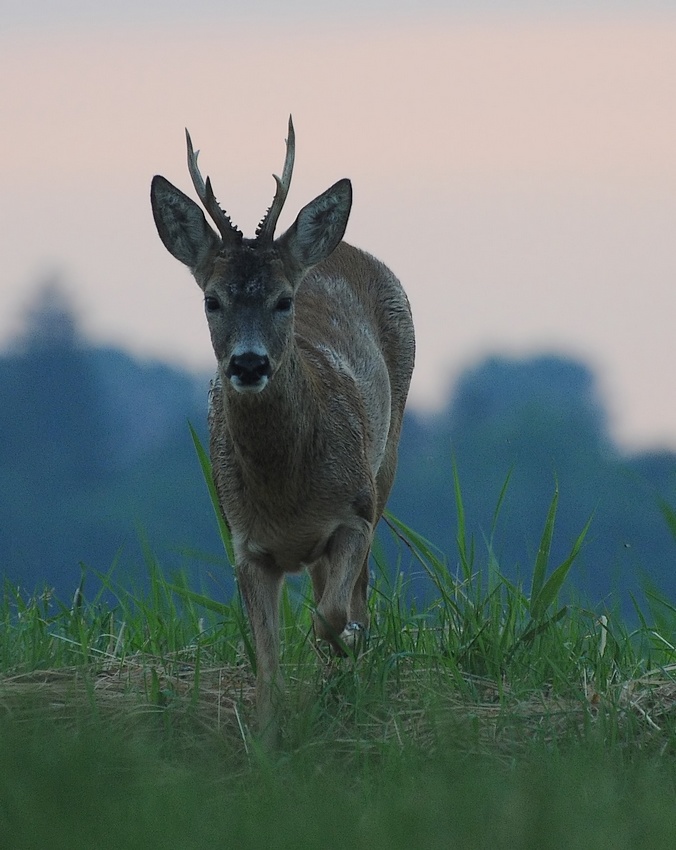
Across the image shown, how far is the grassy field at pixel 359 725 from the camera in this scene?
3.56 metres

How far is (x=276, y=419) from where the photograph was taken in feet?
20.6

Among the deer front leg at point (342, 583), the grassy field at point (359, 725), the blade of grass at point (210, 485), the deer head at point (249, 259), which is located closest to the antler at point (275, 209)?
the deer head at point (249, 259)

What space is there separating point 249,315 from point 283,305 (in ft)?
0.72

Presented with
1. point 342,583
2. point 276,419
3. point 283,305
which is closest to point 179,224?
point 283,305

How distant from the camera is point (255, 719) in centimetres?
577

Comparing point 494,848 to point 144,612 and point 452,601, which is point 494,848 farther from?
point 144,612

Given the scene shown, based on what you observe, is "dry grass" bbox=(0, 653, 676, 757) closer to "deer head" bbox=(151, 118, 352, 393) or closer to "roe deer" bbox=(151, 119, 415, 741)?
"roe deer" bbox=(151, 119, 415, 741)

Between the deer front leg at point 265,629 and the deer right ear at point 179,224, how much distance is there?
1.42 meters

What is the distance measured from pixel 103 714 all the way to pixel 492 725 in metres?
1.51

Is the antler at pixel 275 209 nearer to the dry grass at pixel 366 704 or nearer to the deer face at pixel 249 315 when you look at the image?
the deer face at pixel 249 315

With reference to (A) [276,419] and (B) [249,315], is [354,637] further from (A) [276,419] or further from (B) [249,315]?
(B) [249,315]

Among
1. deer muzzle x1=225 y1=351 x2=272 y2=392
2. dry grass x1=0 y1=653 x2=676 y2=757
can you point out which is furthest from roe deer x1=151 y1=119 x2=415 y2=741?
dry grass x1=0 y1=653 x2=676 y2=757

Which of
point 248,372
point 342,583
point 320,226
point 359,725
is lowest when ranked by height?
point 359,725

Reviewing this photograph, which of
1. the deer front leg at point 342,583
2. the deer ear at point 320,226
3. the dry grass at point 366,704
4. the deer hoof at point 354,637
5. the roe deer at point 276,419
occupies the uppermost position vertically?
the deer ear at point 320,226
